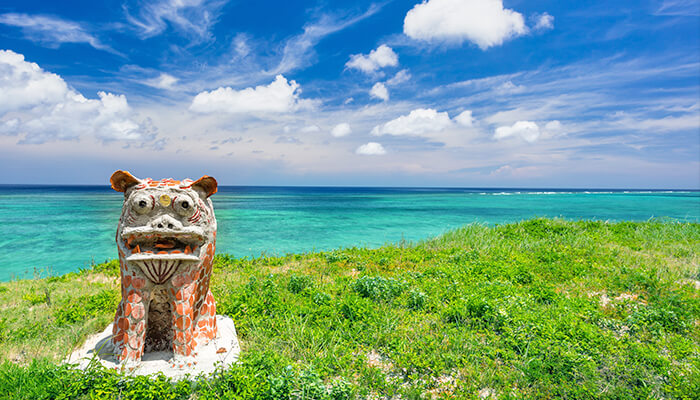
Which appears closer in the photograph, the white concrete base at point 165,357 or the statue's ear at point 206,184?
the white concrete base at point 165,357

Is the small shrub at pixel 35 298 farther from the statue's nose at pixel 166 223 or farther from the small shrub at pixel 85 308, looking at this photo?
the statue's nose at pixel 166 223

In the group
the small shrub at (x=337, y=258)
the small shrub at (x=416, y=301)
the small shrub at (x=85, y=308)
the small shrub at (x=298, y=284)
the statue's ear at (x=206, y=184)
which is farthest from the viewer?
the small shrub at (x=337, y=258)

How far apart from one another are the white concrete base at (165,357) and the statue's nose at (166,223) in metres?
1.50

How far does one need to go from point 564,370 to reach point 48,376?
215 inches

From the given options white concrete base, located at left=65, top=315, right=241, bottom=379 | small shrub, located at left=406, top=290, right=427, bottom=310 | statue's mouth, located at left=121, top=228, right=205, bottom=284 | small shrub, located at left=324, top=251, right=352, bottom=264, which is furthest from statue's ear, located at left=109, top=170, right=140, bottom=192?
small shrub, located at left=324, top=251, right=352, bottom=264

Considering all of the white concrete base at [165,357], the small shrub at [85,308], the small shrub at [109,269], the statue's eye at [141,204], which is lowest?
the small shrub at [109,269]

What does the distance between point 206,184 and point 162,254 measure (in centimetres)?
86

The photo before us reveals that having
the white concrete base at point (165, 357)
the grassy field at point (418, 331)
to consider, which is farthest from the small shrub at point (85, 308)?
the white concrete base at point (165, 357)

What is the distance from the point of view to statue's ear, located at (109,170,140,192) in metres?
3.42

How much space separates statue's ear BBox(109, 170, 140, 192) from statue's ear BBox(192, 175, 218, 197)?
23.7 inches

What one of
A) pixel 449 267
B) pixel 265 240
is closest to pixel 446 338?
pixel 449 267

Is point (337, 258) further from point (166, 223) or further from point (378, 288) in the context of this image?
point (166, 223)

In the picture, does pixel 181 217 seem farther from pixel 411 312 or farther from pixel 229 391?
pixel 411 312

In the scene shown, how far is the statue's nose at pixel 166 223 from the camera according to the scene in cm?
334
